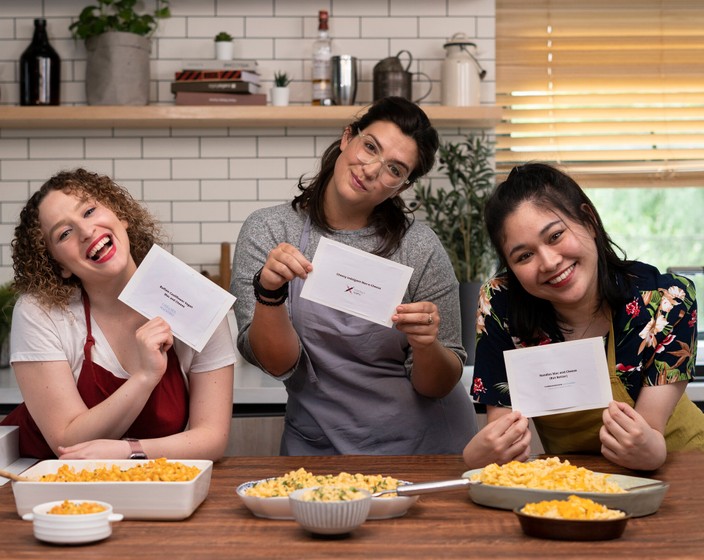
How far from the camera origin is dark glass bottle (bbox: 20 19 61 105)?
373cm

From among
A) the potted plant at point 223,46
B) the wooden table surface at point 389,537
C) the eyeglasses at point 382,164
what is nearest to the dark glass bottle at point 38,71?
the potted plant at point 223,46

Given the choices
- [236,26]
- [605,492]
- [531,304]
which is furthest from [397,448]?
[236,26]

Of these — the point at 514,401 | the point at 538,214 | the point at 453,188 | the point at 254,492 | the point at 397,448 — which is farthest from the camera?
the point at 453,188

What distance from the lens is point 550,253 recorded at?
1.92 metres

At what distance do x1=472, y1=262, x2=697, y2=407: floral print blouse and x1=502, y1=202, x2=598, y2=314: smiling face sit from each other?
0.12 metres

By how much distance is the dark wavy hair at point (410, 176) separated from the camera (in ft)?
7.46

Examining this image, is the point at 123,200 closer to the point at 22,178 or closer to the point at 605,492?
the point at 605,492

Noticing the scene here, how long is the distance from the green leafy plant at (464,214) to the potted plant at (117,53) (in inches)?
48.5

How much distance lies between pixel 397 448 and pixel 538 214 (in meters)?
0.73

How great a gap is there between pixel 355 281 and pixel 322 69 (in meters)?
1.92

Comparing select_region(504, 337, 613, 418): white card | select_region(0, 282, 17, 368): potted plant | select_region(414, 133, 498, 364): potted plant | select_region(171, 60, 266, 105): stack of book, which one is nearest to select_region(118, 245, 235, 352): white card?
select_region(504, 337, 613, 418): white card

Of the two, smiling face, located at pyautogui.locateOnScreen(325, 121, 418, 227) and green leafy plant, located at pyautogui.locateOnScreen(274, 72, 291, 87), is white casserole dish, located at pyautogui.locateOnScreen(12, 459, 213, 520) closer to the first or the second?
smiling face, located at pyautogui.locateOnScreen(325, 121, 418, 227)

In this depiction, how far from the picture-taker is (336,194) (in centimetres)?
233

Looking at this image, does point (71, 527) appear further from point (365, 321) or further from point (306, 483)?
point (365, 321)
